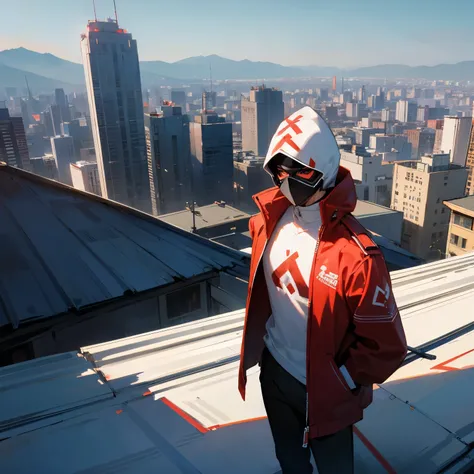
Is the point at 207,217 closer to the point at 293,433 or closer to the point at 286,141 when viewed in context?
the point at 293,433

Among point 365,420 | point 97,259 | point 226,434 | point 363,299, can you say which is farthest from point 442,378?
point 97,259

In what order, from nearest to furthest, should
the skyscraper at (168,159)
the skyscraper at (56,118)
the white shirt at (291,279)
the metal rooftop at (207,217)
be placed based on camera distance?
the white shirt at (291,279), the metal rooftop at (207,217), the skyscraper at (168,159), the skyscraper at (56,118)

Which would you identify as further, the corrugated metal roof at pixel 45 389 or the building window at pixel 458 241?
the building window at pixel 458 241

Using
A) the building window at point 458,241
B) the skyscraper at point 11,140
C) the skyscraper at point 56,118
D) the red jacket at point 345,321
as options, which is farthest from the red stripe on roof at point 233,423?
the skyscraper at point 56,118

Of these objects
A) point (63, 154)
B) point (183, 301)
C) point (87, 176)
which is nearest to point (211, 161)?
point (87, 176)

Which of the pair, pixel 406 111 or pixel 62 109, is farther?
pixel 406 111

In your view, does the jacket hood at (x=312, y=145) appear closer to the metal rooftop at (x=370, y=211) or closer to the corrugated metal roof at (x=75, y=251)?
the corrugated metal roof at (x=75, y=251)

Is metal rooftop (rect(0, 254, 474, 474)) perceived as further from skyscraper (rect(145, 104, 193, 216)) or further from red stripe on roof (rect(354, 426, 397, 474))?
skyscraper (rect(145, 104, 193, 216))
